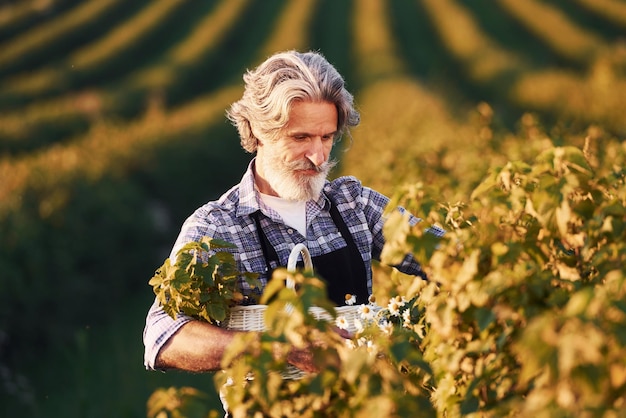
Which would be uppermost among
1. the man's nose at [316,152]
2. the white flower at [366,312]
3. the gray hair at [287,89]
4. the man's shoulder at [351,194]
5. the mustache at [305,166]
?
the gray hair at [287,89]

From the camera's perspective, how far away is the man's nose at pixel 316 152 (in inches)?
110

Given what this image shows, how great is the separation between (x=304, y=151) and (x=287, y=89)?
0.19 metres

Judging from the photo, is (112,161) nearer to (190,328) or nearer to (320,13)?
(190,328)

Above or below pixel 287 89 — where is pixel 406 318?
below

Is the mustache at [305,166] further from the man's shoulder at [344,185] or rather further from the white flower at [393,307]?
the white flower at [393,307]

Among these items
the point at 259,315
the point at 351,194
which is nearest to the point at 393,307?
the point at 259,315

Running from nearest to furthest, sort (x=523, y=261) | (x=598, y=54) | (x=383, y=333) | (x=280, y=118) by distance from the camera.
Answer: (x=523, y=261)
(x=383, y=333)
(x=280, y=118)
(x=598, y=54)

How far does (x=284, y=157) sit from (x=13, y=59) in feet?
127

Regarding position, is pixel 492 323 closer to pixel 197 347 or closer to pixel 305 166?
pixel 197 347

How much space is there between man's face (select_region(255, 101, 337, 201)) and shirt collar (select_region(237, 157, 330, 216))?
6 centimetres

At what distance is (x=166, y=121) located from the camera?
59.2 feet

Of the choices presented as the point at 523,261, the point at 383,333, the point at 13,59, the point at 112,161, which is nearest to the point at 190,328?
the point at 383,333

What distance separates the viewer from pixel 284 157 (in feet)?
9.34

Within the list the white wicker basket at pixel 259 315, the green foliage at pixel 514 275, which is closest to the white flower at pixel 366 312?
the white wicker basket at pixel 259 315
